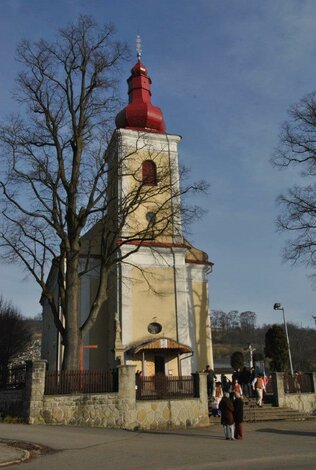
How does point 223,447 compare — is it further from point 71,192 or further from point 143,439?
point 71,192

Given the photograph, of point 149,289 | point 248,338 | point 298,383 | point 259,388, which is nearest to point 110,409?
point 259,388

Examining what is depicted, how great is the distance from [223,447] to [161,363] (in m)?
14.4

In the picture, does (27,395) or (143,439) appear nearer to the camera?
(143,439)

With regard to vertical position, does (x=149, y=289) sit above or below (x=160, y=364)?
above

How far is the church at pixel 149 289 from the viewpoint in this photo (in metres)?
24.7

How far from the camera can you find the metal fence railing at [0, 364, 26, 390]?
1720cm

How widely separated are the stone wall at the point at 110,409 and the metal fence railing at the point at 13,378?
5.22 feet

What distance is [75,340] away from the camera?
17.6 metres

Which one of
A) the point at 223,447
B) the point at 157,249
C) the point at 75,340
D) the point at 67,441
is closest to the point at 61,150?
the point at 75,340

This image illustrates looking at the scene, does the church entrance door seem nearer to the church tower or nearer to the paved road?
the church tower

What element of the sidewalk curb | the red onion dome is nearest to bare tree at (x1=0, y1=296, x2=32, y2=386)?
the red onion dome

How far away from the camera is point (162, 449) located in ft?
34.8

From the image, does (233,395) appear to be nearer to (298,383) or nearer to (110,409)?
(110,409)

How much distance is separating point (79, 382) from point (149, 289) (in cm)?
1044
